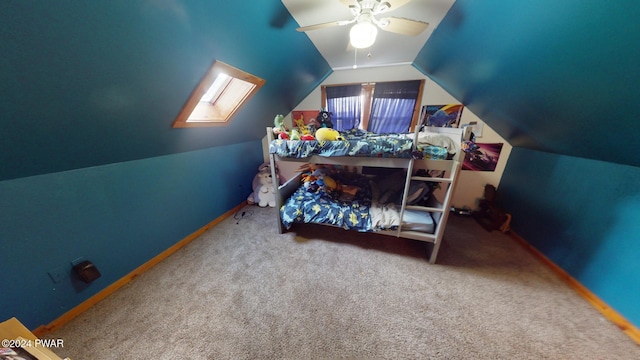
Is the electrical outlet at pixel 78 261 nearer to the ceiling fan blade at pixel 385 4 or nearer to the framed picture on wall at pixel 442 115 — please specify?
the ceiling fan blade at pixel 385 4

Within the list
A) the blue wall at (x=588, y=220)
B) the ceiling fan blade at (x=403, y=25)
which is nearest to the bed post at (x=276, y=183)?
the ceiling fan blade at (x=403, y=25)

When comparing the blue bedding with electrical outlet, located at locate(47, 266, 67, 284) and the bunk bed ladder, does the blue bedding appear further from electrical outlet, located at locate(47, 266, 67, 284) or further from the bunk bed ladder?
electrical outlet, located at locate(47, 266, 67, 284)

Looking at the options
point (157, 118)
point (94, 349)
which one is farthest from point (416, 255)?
point (157, 118)

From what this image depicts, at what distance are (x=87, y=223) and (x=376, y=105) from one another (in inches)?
146

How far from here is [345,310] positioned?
1.42 metres

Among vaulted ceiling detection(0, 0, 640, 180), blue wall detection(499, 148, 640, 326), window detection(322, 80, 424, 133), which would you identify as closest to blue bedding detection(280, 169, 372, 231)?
window detection(322, 80, 424, 133)

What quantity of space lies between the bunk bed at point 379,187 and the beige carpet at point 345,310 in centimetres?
39

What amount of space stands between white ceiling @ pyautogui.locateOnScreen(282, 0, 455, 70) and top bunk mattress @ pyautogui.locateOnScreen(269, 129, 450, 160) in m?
1.00

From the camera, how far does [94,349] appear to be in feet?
3.90

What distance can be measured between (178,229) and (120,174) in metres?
0.85

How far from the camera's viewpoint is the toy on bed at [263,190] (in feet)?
10.2

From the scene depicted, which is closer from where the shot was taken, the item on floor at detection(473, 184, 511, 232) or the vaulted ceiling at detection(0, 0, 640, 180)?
the vaulted ceiling at detection(0, 0, 640, 180)

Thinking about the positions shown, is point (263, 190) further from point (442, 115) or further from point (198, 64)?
point (442, 115)

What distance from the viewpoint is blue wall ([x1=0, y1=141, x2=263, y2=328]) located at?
116 cm
